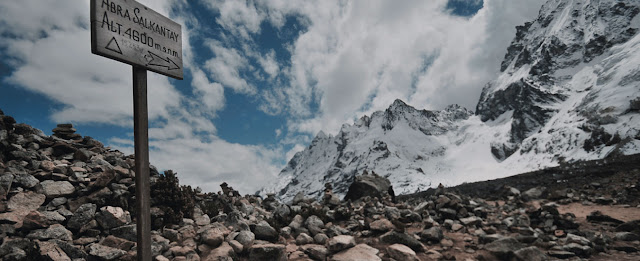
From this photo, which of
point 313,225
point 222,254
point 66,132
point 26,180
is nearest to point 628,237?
point 313,225

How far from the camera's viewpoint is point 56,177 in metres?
7.31

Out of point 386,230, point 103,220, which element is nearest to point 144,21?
point 103,220

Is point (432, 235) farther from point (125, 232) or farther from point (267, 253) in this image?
point (125, 232)

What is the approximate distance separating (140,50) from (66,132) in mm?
10762

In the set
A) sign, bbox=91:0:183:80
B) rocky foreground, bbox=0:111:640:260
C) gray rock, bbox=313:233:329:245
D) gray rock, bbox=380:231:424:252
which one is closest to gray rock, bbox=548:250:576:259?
rocky foreground, bbox=0:111:640:260

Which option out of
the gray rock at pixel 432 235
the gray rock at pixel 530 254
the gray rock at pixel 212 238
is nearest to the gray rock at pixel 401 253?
the gray rock at pixel 432 235

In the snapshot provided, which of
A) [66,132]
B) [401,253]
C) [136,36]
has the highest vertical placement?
[66,132]

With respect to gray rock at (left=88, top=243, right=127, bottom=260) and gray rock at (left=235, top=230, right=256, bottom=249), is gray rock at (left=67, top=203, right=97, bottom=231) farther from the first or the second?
gray rock at (left=235, top=230, right=256, bottom=249)

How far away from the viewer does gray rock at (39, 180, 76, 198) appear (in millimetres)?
6793

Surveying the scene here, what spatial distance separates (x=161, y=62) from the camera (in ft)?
12.3

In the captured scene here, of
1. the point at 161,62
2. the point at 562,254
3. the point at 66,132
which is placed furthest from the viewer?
the point at 66,132

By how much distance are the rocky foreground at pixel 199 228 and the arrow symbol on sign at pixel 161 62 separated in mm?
3577

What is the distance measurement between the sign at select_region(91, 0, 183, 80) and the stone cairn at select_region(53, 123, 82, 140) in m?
10.5

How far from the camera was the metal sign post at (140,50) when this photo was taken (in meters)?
3.17
